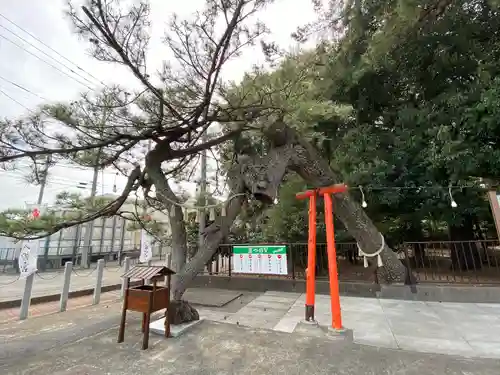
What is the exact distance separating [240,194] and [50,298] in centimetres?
616

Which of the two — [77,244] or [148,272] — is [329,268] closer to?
[148,272]

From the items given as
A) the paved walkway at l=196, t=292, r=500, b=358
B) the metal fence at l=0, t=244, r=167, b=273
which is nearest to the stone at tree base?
the paved walkway at l=196, t=292, r=500, b=358

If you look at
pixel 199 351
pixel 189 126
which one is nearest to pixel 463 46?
pixel 189 126

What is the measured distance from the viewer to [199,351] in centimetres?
283

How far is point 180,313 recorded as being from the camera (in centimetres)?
359

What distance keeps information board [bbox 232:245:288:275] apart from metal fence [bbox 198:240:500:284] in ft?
1.45

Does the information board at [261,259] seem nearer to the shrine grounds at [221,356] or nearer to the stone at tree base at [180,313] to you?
the shrine grounds at [221,356]

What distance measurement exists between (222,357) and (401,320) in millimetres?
3075

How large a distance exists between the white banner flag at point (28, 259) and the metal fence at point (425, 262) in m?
3.83

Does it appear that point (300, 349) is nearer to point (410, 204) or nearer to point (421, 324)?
point (421, 324)

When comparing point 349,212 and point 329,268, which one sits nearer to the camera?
point 329,268

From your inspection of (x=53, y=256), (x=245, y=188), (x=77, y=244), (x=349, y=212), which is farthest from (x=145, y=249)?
(x=77, y=244)

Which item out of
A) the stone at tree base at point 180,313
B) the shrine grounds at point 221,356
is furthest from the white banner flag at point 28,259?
the stone at tree base at point 180,313

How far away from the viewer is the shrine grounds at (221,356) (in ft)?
7.78
